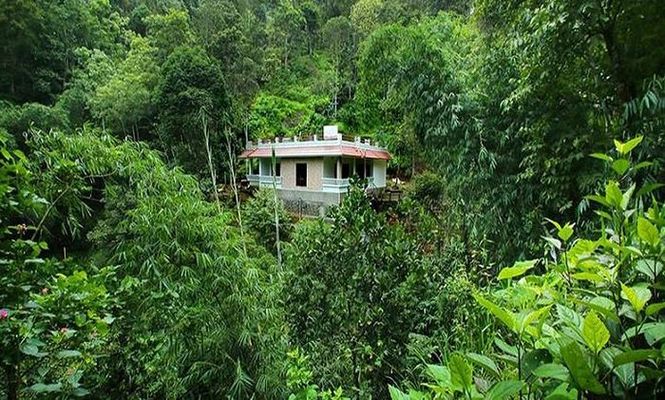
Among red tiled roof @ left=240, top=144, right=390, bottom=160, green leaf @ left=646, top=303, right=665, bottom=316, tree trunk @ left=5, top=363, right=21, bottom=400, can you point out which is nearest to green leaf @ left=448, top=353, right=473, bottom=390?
green leaf @ left=646, top=303, right=665, bottom=316

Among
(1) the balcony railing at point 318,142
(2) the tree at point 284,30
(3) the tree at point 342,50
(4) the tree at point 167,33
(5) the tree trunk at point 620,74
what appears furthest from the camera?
(2) the tree at point 284,30

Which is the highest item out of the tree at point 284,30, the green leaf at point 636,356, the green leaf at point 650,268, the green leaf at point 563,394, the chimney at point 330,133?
the tree at point 284,30

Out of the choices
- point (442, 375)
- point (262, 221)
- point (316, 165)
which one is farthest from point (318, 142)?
point (442, 375)

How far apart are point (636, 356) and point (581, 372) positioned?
0.18 feet

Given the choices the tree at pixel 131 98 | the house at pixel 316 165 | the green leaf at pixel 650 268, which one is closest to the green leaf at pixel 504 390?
the green leaf at pixel 650 268

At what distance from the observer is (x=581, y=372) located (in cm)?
43

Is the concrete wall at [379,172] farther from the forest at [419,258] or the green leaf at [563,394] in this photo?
the green leaf at [563,394]

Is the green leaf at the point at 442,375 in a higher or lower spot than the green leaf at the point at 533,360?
lower

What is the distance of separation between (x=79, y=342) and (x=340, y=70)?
1614 centimetres

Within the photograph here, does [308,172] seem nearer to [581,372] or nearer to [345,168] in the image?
[345,168]

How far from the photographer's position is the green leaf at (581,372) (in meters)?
0.43

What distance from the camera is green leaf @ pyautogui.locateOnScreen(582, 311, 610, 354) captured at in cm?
43

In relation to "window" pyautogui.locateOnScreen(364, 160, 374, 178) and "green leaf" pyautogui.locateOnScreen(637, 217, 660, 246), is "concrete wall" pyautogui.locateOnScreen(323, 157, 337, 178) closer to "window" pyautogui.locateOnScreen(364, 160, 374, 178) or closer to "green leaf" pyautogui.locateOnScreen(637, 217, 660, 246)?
"window" pyautogui.locateOnScreen(364, 160, 374, 178)

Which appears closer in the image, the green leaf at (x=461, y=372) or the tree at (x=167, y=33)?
the green leaf at (x=461, y=372)
